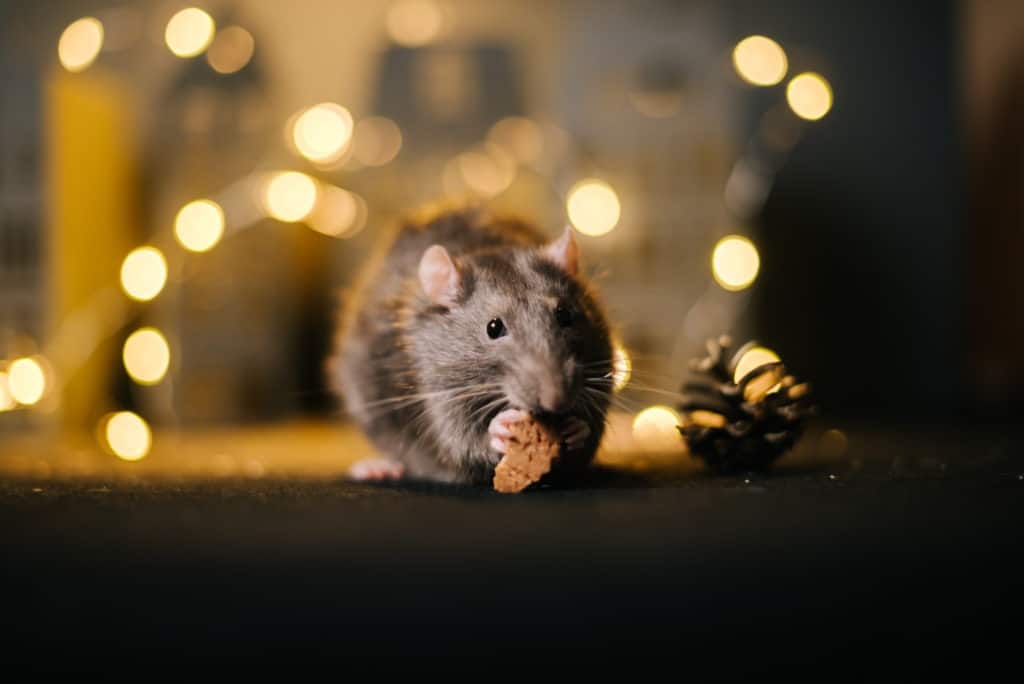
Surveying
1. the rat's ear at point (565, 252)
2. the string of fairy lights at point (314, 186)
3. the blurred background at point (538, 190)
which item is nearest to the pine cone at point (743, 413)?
the rat's ear at point (565, 252)

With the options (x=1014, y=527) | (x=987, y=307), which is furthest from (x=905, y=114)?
(x=1014, y=527)

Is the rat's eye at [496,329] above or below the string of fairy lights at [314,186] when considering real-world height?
below

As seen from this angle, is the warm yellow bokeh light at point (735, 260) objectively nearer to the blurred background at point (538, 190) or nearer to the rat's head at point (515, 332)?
the blurred background at point (538, 190)

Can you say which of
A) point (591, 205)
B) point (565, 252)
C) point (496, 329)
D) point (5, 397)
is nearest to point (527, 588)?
point (496, 329)

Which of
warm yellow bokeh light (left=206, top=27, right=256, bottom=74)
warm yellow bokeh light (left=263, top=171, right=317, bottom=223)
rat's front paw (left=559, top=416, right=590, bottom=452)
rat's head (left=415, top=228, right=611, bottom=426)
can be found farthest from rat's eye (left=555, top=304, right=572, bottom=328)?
warm yellow bokeh light (left=206, top=27, right=256, bottom=74)

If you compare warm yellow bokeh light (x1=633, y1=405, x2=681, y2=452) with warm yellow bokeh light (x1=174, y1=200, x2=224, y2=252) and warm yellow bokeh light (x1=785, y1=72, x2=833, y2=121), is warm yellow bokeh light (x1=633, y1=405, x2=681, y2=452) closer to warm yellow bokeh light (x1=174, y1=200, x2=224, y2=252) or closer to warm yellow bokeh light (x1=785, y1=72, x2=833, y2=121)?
warm yellow bokeh light (x1=785, y1=72, x2=833, y2=121)
